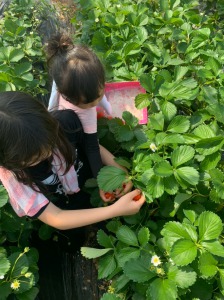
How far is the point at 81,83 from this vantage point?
1195mm

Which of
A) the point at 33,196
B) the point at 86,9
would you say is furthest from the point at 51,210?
the point at 86,9

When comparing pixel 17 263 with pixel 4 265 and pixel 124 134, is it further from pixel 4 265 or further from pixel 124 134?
pixel 124 134

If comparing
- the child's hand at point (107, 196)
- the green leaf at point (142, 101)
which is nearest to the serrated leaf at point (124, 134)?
the green leaf at point (142, 101)

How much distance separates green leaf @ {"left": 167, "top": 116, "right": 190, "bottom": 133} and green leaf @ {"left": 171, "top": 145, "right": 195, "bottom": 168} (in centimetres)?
12

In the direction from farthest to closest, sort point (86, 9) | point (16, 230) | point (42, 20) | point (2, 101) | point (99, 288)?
point (42, 20), point (86, 9), point (99, 288), point (16, 230), point (2, 101)

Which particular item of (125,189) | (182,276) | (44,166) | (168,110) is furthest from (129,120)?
(182,276)

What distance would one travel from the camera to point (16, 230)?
52.4 inches

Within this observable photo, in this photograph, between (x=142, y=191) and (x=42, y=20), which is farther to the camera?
(x=42, y=20)

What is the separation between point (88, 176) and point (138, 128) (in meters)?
0.34

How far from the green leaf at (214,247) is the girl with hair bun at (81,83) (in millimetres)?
402

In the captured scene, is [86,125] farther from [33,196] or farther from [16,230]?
[16,230]

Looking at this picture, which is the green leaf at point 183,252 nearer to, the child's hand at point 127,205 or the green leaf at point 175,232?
the green leaf at point 175,232

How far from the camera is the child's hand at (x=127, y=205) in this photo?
4.00ft

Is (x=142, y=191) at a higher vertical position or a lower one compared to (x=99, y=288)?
higher
